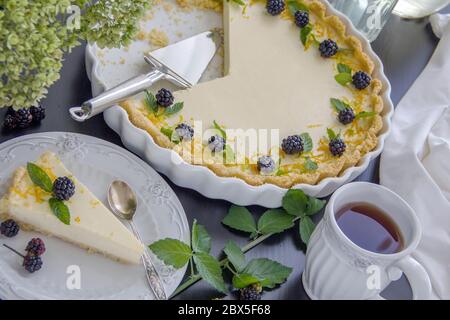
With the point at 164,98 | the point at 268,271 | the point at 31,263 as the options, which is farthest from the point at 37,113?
the point at 268,271

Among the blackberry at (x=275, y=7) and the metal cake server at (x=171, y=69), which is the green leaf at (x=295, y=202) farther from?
the blackberry at (x=275, y=7)

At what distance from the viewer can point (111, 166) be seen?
1.38m

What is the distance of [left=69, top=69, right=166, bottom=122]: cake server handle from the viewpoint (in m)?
1.36

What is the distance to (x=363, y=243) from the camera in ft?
3.85

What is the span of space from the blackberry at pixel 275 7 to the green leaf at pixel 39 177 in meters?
0.79

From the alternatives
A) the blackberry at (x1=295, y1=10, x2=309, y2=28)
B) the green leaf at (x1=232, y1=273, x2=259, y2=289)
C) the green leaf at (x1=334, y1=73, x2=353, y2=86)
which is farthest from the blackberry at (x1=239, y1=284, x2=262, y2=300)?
the blackberry at (x1=295, y1=10, x2=309, y2=28)

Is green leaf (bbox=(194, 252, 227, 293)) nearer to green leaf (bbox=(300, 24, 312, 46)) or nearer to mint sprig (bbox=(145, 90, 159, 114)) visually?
mint sprig (bbox=(145, 90, 159, 114))

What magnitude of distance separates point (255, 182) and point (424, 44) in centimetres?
86

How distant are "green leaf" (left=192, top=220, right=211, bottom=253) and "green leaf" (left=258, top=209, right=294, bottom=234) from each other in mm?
127

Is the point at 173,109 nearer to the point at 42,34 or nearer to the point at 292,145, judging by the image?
the point at 292,145

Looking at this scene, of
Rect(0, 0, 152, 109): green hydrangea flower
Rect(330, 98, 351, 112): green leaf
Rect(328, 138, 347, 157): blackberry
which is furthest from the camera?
Rect(330, 98, 351, 112): green leaf

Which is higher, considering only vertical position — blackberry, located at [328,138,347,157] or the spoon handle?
blackberry, located at [328,138,347,157]

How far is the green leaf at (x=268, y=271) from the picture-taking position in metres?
1.29

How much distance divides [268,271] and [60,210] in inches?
17.1
